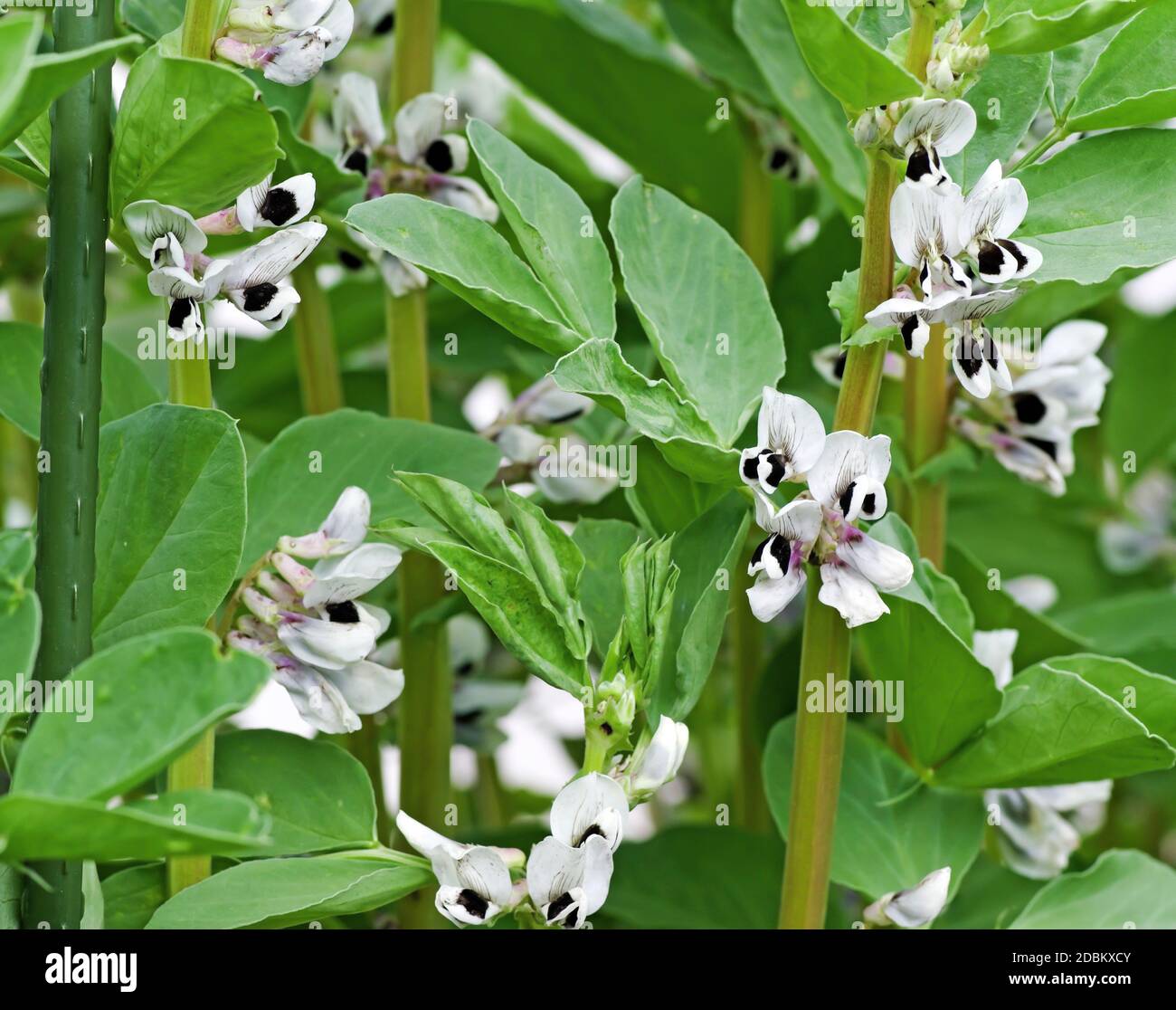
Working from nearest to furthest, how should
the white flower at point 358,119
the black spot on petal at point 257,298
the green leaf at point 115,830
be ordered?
the green leaf at point 115,830, the black spot on petal at point 257,298, the white flower at point 358,119

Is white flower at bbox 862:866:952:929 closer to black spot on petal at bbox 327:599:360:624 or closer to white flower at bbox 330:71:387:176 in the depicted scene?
black spot on petal at bbox 327:599:360:624

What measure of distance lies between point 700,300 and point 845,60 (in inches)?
4.0

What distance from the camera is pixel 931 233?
12.7 inches

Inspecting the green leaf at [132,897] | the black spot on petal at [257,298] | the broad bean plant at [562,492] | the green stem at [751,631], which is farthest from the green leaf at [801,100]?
the green leaf at [132,897]

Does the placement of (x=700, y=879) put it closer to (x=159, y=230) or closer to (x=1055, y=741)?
(x=1055, y=741)

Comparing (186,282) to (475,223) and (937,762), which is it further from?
(937,762)

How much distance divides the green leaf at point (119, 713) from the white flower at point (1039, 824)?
31cm

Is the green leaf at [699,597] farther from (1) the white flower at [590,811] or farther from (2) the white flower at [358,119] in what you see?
(2) the white flower at [358,119]

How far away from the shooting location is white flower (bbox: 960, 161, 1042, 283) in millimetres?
322

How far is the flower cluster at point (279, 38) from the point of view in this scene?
1.08 feet

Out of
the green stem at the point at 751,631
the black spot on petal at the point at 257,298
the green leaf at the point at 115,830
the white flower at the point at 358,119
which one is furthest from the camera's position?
the green stem at the point at 751,631

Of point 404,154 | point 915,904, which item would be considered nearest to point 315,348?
point 404,154

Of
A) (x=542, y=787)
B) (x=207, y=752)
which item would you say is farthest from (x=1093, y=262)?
(x=542, y=787)
